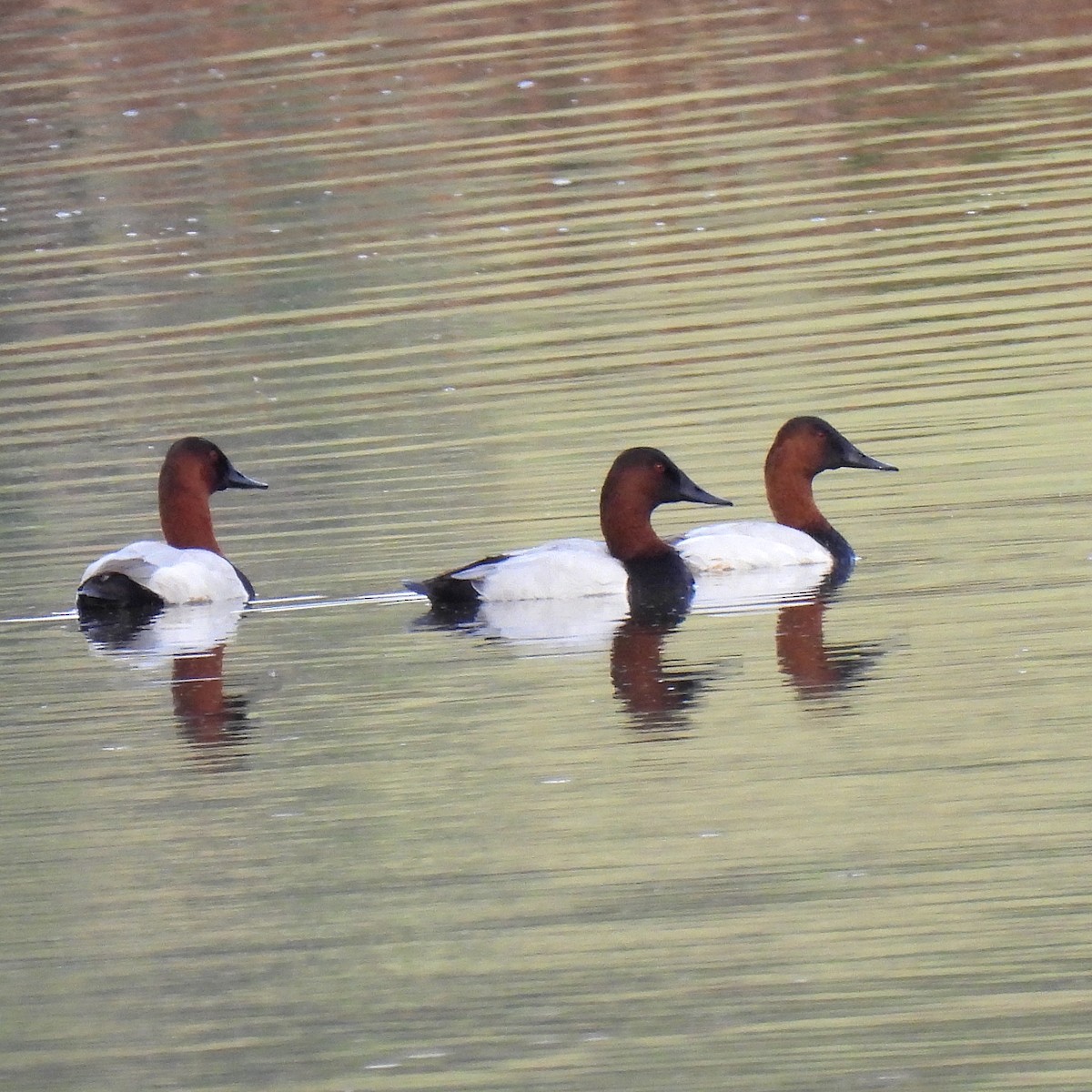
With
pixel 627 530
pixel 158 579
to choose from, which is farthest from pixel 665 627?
pixel 158 579

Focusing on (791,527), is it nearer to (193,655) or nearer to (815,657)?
(815,657)

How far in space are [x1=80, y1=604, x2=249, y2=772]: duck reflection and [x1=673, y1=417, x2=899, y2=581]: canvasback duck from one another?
185 cm

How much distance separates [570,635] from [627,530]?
3.38 ft

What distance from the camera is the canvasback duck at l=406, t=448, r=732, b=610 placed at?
34.3 feet

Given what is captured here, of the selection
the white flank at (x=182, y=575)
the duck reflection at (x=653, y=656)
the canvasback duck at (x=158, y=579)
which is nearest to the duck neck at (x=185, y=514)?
the canvasback duck at (x=158, y=579)

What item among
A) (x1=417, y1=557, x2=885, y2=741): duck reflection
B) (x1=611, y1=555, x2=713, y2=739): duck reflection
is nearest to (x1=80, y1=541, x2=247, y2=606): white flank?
(x1=417, y1=557, x2=885, y2=741): duck reflection

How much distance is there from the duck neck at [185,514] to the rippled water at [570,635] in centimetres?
27

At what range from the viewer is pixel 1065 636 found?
29.6 ft

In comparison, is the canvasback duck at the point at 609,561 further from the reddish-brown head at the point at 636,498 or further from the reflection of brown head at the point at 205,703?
the reflection of brown head at the point at 205,703

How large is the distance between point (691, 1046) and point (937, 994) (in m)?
0.54

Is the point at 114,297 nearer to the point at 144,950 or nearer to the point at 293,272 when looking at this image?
the point at 293,272

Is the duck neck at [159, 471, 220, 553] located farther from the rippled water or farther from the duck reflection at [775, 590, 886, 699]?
the duck reflection at [775, 590, 886, 699]

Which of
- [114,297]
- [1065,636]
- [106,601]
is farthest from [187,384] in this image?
[1065,636]

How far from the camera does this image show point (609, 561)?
10.8m
